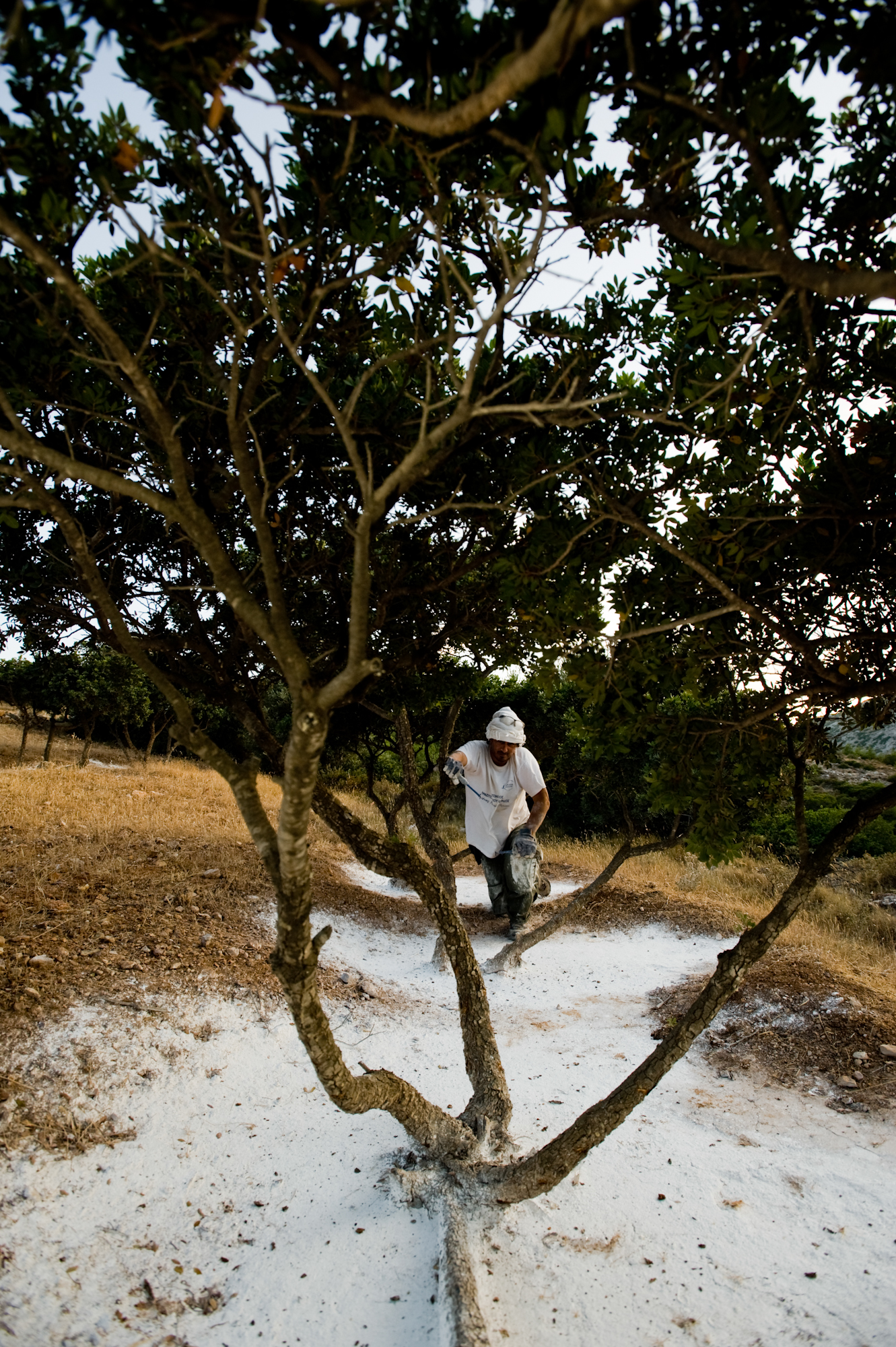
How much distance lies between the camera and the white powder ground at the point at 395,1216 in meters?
2.70

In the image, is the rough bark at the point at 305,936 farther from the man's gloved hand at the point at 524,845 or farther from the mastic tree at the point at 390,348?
the man's gloved hand at the point at 524,845

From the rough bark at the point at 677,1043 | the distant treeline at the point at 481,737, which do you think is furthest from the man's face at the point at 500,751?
the rough bark at the point at 677,1043

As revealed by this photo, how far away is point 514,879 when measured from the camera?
720 centimetres

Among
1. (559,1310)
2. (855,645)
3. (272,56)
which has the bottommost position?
(559,1310)

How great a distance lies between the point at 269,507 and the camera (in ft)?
13.8

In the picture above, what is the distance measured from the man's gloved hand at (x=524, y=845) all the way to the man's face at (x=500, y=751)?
0.76m

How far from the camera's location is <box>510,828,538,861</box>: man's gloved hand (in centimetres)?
706

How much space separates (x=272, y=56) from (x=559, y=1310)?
429 centimetres

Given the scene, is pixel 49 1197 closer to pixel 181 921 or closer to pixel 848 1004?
pixel 181 921

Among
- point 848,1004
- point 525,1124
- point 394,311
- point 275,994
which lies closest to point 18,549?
point 394,311

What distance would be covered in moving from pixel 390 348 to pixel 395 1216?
413 cm

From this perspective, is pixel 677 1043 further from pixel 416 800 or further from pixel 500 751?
pixel 500 751

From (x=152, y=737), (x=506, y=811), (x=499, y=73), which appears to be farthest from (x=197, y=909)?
(x=152, y=737)

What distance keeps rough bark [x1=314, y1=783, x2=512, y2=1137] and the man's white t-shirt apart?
282 centimetres
